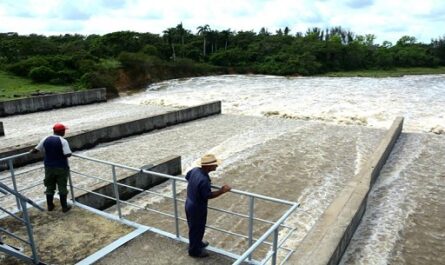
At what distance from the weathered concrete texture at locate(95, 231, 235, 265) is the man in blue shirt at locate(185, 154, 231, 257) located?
0.65 ft

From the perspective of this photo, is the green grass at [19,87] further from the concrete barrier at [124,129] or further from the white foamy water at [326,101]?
the concrete barrier at [124,129]

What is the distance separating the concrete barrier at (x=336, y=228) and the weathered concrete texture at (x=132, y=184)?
3956 millimetres

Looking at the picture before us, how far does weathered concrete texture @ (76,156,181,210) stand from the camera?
820 cm

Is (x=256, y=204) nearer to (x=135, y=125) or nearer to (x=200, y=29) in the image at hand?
(x=135, y=125)

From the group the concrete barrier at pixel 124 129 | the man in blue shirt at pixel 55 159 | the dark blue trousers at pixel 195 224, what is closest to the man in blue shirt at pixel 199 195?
the dark blue trousers at pixel 195 224

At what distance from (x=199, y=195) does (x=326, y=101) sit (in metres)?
20.5

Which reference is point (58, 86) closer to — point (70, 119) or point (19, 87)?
point (19, 87)

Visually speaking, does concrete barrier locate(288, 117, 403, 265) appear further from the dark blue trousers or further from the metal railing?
the metal railing

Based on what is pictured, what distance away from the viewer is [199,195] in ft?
13.9

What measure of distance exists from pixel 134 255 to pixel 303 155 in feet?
30.0

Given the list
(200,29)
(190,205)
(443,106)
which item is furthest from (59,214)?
(200,29)

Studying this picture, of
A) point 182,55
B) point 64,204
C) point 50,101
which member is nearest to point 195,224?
point 64,204

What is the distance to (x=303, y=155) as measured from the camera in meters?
12.7

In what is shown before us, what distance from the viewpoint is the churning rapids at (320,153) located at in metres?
7.66
